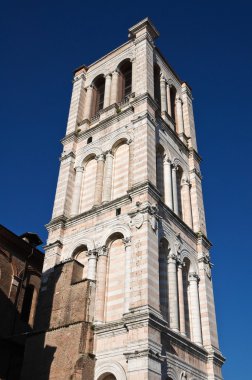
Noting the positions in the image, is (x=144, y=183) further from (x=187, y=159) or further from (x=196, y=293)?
(x=187, y=159)

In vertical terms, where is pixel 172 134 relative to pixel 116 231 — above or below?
above

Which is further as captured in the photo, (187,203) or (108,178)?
(187,203)

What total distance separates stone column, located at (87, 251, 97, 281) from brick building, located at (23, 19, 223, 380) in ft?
0.17

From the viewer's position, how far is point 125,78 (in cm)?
3066

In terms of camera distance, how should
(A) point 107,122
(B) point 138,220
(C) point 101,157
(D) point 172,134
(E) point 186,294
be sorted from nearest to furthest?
(B) point 138,220 < (E) point 186,294 < (C) point 101,157 < (A) point 107,122 < (D) point 172,134

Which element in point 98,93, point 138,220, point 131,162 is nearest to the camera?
point 138,220

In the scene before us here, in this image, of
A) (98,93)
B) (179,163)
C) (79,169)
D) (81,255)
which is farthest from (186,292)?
(98,93)

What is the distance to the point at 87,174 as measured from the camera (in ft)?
84.8

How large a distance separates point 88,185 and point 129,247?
260 inches

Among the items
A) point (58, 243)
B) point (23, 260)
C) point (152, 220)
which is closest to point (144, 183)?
point (152, 220)

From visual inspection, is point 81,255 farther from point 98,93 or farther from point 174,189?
point 98,93

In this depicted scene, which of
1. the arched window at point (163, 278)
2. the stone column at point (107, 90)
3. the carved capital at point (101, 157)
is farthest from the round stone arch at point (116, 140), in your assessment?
the arched window at point (163, 278)

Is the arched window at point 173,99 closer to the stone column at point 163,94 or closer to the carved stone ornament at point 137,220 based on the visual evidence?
the stone column at point 163,94

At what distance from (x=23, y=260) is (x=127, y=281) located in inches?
392
